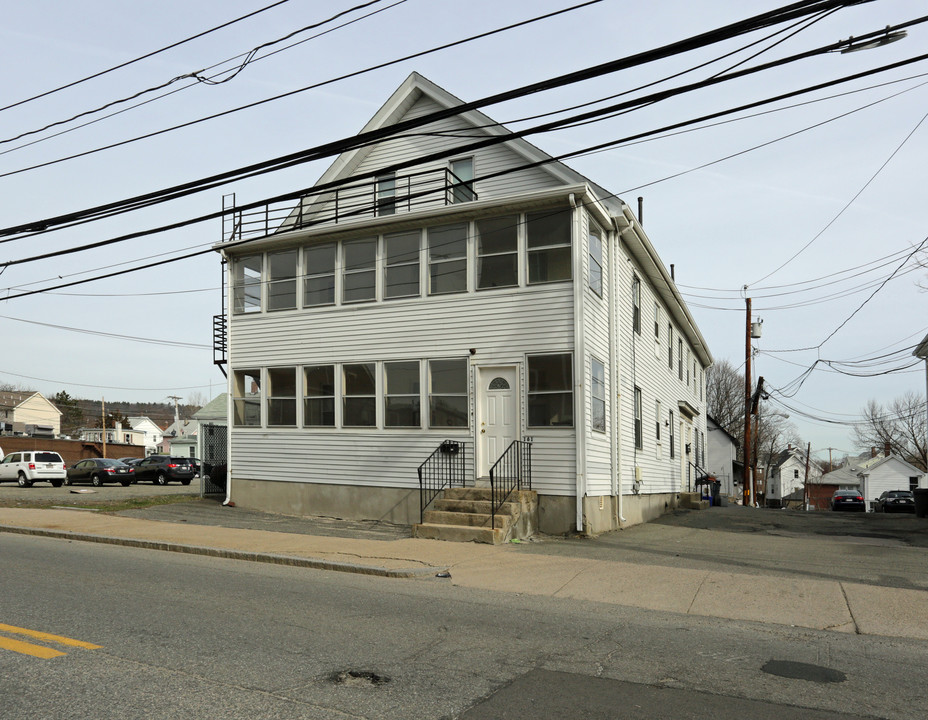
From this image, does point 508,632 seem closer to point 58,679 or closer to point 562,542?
point 58,679

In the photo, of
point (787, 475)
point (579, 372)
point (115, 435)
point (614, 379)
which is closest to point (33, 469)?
point (614, 379)

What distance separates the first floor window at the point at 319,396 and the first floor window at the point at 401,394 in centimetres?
149

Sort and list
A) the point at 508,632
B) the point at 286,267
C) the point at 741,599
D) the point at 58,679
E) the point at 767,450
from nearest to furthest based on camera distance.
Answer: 1. the point at 58,679
2. the point at 508,632
3. the point at 741,599
4. the point at 286,267
5. the point at 767,450

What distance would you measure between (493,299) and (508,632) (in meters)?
9.92

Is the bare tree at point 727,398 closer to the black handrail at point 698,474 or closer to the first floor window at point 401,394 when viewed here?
the black handrail at point 698,474

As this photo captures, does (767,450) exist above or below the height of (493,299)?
below

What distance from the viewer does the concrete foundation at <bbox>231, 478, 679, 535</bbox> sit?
50.8 feet

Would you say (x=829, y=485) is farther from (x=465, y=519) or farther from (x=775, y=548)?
(x=465, y=519)

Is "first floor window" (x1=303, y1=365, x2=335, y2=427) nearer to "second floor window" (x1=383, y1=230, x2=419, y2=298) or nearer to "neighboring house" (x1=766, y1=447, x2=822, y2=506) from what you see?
"second floor window" (x1=383, y1=230, x2=419, y2=298)

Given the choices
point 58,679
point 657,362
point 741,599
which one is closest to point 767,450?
point 657,362

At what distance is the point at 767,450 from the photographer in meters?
86.6

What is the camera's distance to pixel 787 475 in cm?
9538

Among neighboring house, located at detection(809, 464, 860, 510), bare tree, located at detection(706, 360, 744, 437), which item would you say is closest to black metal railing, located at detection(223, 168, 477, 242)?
bare tree, located at detection(706, 360, 744, 437)

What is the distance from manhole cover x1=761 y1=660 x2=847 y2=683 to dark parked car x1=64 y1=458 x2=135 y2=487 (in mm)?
37320
